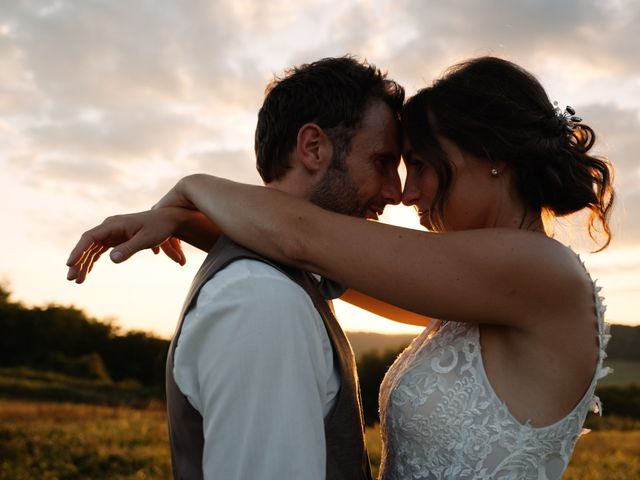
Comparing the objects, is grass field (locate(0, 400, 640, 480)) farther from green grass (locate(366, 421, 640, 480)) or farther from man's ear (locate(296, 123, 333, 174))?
man's ear (locate(296, 123, 333, 174))

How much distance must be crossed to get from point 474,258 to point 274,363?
0.77m

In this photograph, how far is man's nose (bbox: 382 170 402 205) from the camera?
2918 millimetres

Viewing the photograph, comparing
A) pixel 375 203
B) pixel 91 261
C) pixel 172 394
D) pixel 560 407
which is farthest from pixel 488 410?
pixel 91 261

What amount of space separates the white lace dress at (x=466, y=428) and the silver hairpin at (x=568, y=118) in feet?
2.01

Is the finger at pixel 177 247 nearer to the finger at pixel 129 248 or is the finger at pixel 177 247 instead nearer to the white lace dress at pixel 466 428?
the finger at pixel 129 248

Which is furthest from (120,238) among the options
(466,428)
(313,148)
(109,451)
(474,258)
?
(109,451)

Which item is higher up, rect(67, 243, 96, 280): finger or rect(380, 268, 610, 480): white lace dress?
rect(67, 243, 96, 280): finger

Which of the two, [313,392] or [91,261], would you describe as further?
[91,261]

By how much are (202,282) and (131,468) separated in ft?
27.4

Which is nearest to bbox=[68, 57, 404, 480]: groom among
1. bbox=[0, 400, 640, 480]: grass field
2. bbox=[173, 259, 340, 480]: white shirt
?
bbox=[173, 259, 340, 480]: white shirt

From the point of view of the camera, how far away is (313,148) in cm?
280

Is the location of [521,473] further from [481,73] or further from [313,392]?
[481,73]

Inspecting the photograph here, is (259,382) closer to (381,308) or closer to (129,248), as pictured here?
(129,248)

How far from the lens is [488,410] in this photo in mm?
2615
